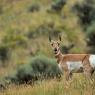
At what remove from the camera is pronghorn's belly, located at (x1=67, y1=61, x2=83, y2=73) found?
14106 millimetres

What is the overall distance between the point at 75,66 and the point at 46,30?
26.4 m

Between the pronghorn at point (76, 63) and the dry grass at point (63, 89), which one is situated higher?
the pronghorn at point (76, 63)

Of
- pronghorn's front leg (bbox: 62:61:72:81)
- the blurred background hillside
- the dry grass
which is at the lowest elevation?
the dry grass

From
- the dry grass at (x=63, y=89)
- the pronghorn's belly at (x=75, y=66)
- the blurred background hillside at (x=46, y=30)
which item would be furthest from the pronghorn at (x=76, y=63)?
the blurred background hillside at (x=46, y=30)

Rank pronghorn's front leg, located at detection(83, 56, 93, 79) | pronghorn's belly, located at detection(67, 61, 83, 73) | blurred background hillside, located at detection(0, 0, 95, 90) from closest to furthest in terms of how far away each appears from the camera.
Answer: pronghorn's front leg, located at detection(83, 56, 93, 79)
pronghorn's belly, located at detection(67, 61, 83, 73)
blurred background hillside, located at detection(0, 0, 95, 90)

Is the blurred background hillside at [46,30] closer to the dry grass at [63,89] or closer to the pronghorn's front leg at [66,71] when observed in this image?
the pronghorn's front leg at [66,71]

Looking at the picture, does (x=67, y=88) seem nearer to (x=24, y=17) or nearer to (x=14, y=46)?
(x=14, y=46)

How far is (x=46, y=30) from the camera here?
40594mm

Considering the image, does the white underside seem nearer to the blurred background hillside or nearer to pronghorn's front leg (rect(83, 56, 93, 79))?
pronghorn's front leg (rect(83, 56, 93, 79))

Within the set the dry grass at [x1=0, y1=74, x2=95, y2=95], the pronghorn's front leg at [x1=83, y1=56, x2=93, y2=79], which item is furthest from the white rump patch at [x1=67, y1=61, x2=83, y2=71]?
the dry grass at [x1=0, y1=74, x2=95, y2=95]

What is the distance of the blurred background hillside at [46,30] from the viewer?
34.8 m

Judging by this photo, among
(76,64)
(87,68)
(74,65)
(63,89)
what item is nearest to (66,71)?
(74,65)

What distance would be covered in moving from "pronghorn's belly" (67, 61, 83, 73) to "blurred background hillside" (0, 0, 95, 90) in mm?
16600

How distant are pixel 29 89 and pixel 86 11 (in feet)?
96.6
